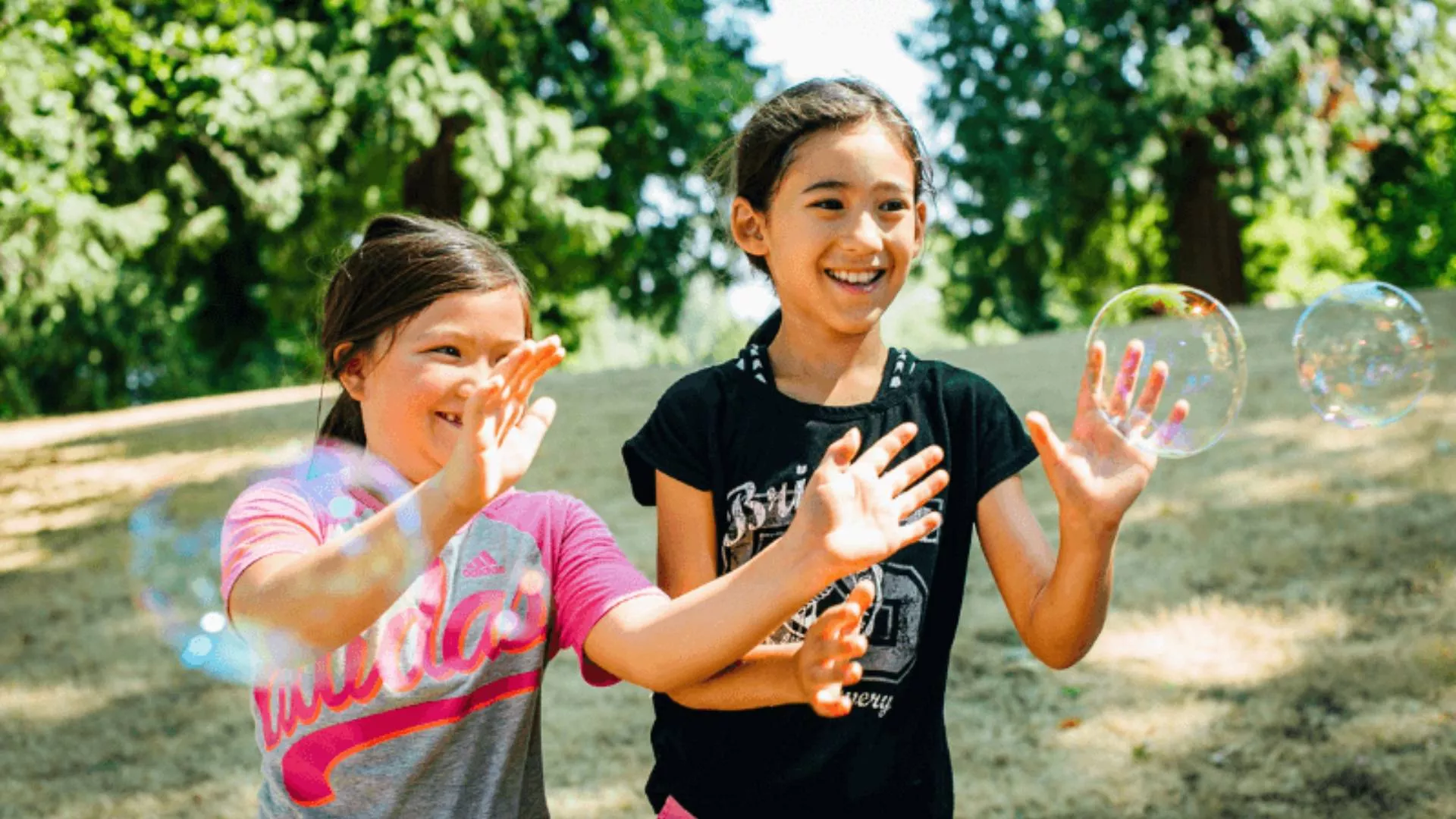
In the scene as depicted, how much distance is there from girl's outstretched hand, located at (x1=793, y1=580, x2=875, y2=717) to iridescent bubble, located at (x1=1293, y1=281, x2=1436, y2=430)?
2398mm

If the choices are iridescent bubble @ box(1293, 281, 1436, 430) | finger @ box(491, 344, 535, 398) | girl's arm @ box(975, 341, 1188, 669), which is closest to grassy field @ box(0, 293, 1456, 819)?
iridescent bubble @ box(1293, 281, 1436, 430)

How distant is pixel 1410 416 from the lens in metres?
8.24

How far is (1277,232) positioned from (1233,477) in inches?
950

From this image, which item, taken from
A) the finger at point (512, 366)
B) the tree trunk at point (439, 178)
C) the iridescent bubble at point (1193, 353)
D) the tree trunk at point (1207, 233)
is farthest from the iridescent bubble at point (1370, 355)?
the tree trunk at point (1207, 233)

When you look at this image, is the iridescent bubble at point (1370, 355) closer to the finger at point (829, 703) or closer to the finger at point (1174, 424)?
the finger at point (1174, 424)

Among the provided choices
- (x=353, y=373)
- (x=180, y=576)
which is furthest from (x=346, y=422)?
(x=180, y=576)

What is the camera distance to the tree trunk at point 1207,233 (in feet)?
68.3

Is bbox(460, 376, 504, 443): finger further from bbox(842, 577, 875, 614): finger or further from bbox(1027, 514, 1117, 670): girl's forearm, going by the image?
bbox(1027, 514, 1117, 670): girl's forearm

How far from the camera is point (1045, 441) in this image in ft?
6.40

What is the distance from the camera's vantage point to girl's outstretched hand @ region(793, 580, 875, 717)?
1782 millimetres

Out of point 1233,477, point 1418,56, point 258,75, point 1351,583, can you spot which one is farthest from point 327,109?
point 1418,56

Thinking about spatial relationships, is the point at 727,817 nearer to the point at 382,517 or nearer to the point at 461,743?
the point at 461,743

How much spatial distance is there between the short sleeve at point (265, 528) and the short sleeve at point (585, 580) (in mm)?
400

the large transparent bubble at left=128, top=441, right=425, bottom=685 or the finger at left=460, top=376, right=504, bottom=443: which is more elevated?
the finger at left=460, top=376, right=504, bottom=443
